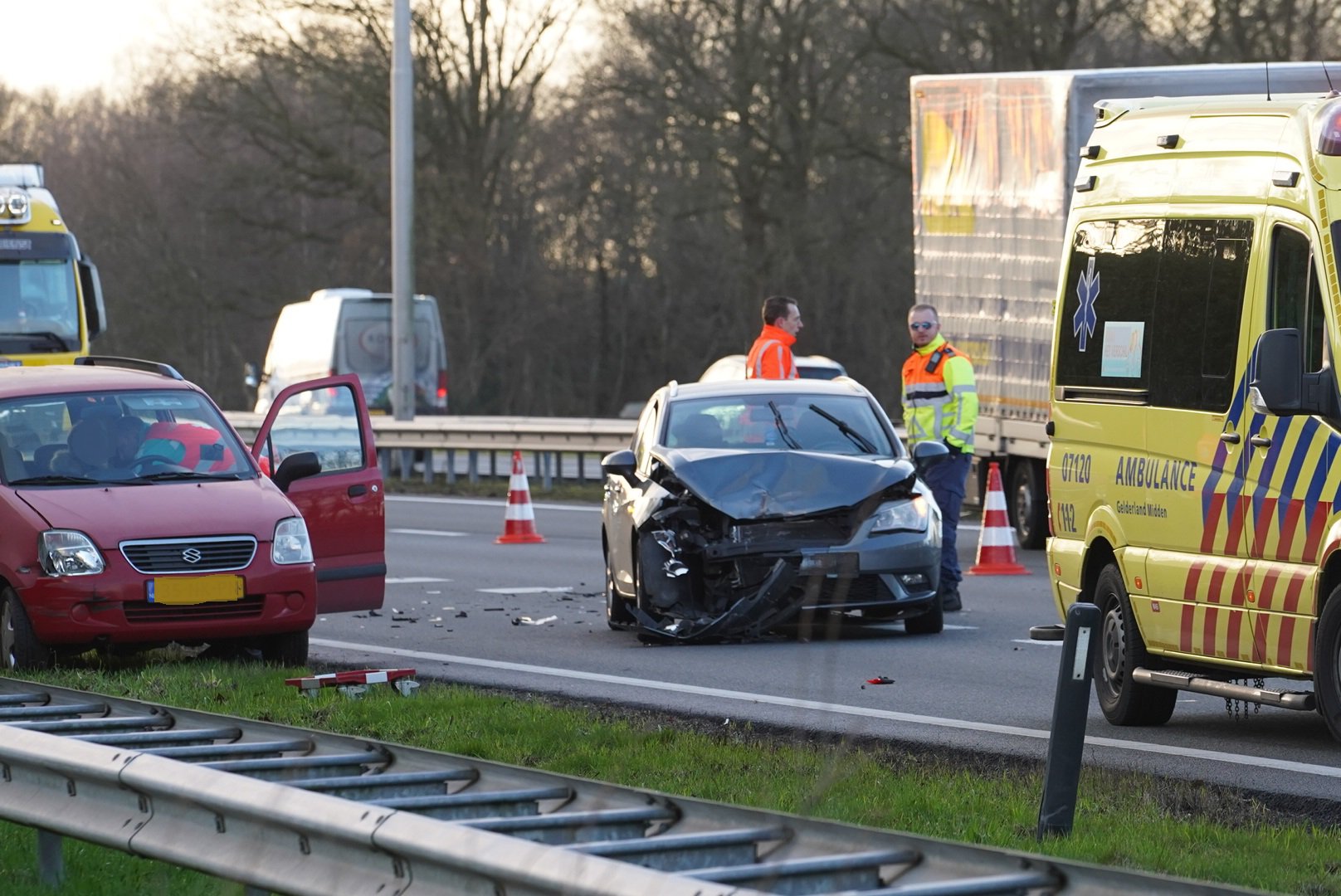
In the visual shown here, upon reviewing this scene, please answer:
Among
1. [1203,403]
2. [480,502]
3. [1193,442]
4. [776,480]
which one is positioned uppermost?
[1203,403]

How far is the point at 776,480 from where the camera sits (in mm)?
12961

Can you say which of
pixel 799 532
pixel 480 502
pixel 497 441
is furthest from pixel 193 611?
pixel 497 441

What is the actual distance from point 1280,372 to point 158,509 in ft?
18.6

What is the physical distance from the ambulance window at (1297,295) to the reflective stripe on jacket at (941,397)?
20.5ft

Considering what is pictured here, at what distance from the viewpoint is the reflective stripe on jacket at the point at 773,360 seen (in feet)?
52.4

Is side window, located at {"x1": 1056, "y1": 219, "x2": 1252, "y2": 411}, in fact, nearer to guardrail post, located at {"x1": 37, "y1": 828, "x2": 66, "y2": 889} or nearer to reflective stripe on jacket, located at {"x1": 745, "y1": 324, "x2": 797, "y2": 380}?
guardrail post, located at {"x1": 37, "y1": 828, "x2": 66, "y2": 889}

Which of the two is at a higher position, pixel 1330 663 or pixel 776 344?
pixel 776 344

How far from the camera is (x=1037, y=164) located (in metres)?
20.1

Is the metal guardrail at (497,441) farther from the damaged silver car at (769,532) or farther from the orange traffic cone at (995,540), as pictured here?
the damaged silver car at (769,532)

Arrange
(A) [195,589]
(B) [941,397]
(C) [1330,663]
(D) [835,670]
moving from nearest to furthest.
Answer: (C) [1330,663] < (A) [195,589] < (D) [835,670] < (B) [941,397]

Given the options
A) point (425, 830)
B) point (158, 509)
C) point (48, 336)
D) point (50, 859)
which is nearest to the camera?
point (425, 830)

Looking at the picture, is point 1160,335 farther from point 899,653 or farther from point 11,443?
point 11,443

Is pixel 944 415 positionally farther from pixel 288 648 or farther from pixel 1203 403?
pixel 1203 403

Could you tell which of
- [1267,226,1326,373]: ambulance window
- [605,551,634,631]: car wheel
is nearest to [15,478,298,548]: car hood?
[605,551,634,631]: car wheel
